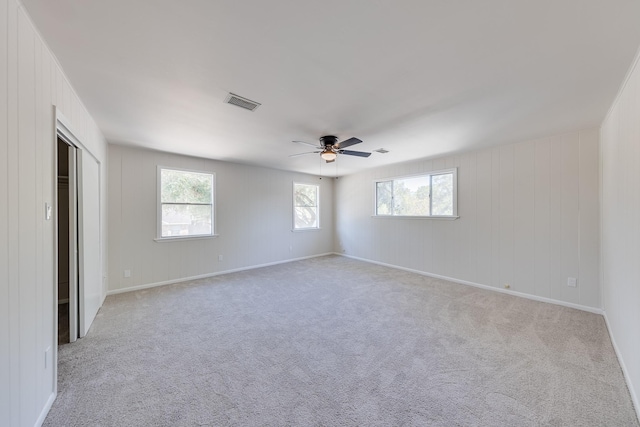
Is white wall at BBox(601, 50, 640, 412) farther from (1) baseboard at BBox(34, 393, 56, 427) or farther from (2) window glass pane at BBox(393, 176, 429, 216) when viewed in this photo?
(1) baseboard at BBox(34, 393, 56, 427)

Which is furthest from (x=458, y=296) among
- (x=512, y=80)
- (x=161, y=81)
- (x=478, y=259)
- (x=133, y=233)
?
(x=133, y=233)

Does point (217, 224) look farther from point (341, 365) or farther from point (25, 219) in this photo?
point (341, 365)

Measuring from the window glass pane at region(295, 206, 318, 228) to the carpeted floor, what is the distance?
3261mm

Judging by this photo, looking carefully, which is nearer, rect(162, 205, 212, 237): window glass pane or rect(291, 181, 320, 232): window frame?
rect(162, 205, 212, 237): window glass pane

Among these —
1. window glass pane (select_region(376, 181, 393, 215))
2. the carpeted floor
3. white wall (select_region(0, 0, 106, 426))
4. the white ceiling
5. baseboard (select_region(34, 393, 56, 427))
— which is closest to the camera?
white wall (select_region(0, 0, 106, 426))

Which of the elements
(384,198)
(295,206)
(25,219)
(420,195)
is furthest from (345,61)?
(295,206)

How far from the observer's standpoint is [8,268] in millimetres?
1244

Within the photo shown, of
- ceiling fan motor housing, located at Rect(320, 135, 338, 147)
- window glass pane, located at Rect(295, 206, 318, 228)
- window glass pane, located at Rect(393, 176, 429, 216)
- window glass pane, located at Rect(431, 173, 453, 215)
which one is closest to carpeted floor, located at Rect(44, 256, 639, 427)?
window glass pane, located at Rect(431, 173, 453, 215)

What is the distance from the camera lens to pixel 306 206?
7023mm

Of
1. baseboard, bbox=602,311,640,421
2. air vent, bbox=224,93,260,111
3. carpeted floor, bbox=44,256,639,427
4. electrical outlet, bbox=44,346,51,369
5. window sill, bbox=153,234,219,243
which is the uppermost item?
air vent, bbox=224,93,260,111

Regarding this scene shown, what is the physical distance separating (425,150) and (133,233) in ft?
17.3

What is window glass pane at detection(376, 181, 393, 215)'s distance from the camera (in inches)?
237

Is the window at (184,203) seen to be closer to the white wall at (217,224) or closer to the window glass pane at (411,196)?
the white wall at (217,224)

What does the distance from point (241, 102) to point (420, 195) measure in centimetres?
420
